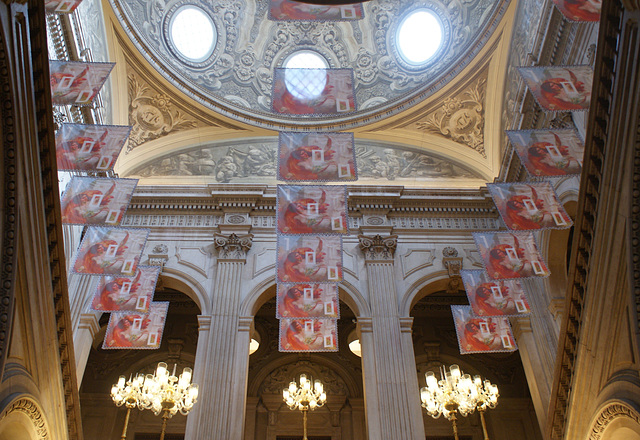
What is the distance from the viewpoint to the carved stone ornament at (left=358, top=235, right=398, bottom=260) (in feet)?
41.4

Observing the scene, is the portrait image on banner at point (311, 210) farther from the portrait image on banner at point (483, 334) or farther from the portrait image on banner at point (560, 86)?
the portrait image on banner at point (560, 86)

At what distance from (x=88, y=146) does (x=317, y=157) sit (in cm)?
403

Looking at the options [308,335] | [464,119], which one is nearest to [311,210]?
[308,335]

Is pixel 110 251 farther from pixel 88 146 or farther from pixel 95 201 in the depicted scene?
pixel 88 146

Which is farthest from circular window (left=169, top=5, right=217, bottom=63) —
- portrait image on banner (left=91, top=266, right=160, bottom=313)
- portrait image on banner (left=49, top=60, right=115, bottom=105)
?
portrait image on banner (left=91, top=266, right=160, bottom=313)

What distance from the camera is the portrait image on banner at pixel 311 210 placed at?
934cm

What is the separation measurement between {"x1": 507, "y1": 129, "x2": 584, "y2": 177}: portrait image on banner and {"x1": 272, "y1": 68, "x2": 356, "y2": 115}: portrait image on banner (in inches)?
120

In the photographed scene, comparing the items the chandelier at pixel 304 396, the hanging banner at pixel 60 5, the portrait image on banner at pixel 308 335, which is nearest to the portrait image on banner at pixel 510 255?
the portrait image on banner at pixel 308 335

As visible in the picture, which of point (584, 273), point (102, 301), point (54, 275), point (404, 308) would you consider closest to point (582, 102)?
point (584, 273)

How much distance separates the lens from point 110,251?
10.2 meters

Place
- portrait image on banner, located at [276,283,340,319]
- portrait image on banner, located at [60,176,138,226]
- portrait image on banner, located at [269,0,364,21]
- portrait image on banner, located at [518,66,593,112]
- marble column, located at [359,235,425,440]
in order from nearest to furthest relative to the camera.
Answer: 1. portrait image on banner, located at [269,0,364,21]
2. portrait image on banner, located at [518,66,593,112]
3. portrait image on banner, located at [60,176,138,226]
4. marble column, located at [359,235,425,440]
5. portrait image on banner, located at [276,283,340,319]

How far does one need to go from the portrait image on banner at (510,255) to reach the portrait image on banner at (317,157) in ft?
9.91

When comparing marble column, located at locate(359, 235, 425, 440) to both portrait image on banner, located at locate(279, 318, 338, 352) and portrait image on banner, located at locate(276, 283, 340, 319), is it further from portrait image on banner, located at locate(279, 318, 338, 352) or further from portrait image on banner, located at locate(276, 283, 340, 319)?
portrait image on banner, located at locate(276, 283, 340, 319)

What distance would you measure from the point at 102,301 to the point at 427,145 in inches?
376
